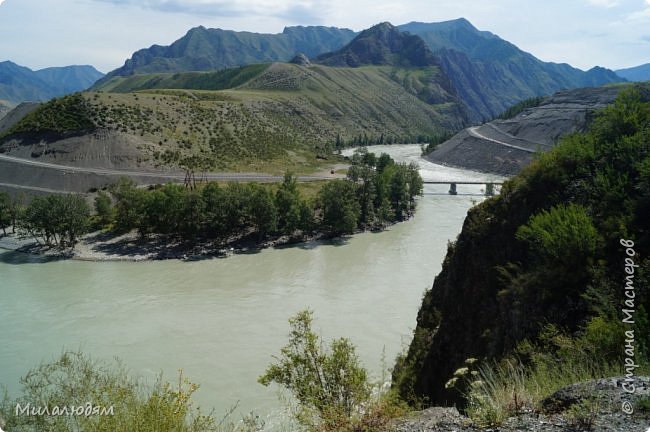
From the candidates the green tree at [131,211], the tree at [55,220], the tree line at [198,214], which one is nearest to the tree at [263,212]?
the tree line at [198,214]

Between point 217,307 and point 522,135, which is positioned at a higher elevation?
point 522,135

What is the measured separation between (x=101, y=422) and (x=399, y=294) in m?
27.8

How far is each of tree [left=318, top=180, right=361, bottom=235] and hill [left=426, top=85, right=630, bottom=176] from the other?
5749 centimetres

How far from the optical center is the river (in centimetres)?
2394

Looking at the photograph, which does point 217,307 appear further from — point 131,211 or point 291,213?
point 131,211

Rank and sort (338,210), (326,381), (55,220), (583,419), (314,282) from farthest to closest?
(338,210)
(55,220)
(314,282)
(326,381)
(583,419)

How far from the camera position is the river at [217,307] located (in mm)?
23938

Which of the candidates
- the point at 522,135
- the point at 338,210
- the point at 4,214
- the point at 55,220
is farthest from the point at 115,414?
the point at 522,135

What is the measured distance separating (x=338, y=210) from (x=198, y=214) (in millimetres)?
16094

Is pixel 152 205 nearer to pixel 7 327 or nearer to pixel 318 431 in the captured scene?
pixel 7 327

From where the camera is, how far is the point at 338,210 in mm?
52594

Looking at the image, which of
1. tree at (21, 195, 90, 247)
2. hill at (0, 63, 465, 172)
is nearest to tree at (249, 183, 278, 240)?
tree at (21, 195, 90, 247)

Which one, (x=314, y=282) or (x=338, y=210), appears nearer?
(x=314, y=282)

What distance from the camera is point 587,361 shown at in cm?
949
